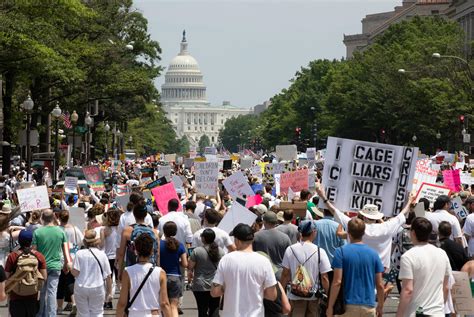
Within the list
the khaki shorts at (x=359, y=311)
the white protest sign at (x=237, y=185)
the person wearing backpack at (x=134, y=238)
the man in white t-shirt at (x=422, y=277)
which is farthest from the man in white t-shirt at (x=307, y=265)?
the white protest sign at (x=237, y=185)

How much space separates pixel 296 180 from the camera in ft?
80.9

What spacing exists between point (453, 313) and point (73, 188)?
15.0m

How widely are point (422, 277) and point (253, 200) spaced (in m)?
11.9

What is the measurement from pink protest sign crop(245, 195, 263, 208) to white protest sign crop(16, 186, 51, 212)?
4327 millimetres

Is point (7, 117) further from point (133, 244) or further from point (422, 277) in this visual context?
point (422, 277)

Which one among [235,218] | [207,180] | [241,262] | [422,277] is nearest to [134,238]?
[235,218]

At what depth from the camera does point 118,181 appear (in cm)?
4059

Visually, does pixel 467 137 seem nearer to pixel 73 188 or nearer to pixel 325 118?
pixel 73 188

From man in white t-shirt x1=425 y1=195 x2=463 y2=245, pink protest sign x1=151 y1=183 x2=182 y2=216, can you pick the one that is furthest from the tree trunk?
man in white t-shirt x1=425 y1=195 x2=463 y2=245

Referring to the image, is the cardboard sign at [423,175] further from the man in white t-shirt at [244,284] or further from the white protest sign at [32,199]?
the man in white t-shirt at [244,284]

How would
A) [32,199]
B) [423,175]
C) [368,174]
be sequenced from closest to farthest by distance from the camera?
[368,174], [32,199], [423,175]

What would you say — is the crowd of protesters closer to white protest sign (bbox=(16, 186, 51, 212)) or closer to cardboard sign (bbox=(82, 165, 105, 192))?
white protest sign (bbox=(16, 186, 51, 212))

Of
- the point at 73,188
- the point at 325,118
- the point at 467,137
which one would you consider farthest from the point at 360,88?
the point at 73,188

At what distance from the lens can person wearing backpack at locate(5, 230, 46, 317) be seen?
564 inches
